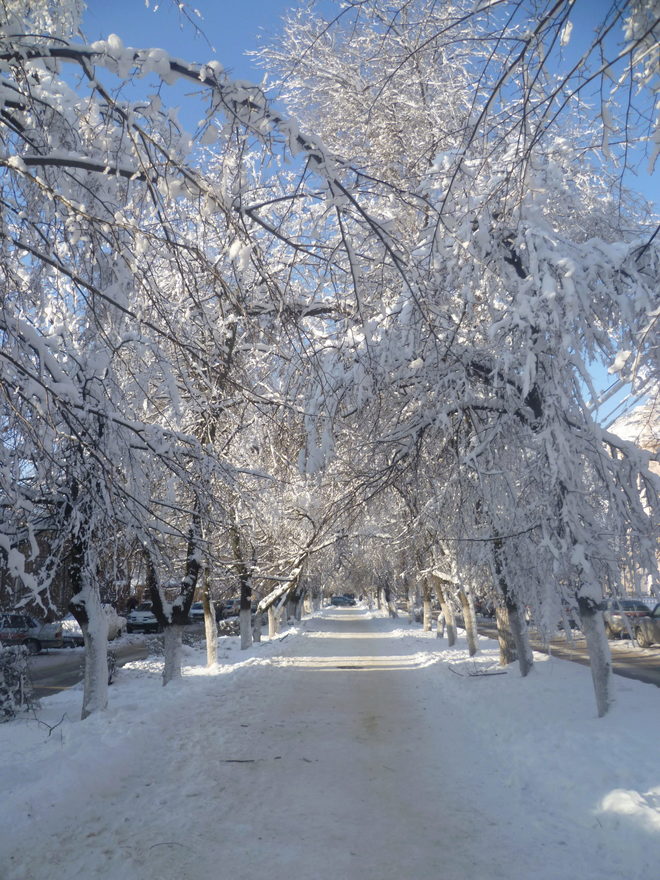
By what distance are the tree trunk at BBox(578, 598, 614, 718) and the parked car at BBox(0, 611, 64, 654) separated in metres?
22.1

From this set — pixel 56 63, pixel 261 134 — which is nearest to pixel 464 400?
pixel 261 134

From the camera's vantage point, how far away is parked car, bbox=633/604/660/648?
22.4 meters

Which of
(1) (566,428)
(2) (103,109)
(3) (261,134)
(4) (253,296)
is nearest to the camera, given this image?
(3) (261,134)

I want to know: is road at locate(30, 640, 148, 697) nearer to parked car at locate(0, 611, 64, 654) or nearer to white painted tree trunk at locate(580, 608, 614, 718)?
parked car at locate(0, 611, 64, 654)

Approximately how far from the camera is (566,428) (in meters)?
7.33

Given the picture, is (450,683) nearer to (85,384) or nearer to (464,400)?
(464,400)

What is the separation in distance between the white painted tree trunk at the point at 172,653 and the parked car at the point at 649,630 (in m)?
17.1

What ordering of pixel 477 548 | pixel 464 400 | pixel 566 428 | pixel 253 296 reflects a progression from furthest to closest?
pixel 477 548, pixel 464 400, pixel 566 428, pixel 253 296

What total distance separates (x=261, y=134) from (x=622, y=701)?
27.1 ft

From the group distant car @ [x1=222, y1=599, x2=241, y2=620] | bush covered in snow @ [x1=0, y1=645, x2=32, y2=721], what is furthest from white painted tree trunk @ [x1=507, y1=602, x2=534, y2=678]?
distant car @ [x1=222, y1=599, x2=241, y2=620]

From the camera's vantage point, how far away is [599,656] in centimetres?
788

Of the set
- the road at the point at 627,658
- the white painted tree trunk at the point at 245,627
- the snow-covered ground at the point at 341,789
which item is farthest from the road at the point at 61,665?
the road at the point at 627,658

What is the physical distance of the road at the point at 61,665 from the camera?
54.0 ft

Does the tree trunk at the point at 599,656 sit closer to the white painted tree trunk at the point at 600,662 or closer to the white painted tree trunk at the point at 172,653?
the white painted tree trunk at the point at 600,662
